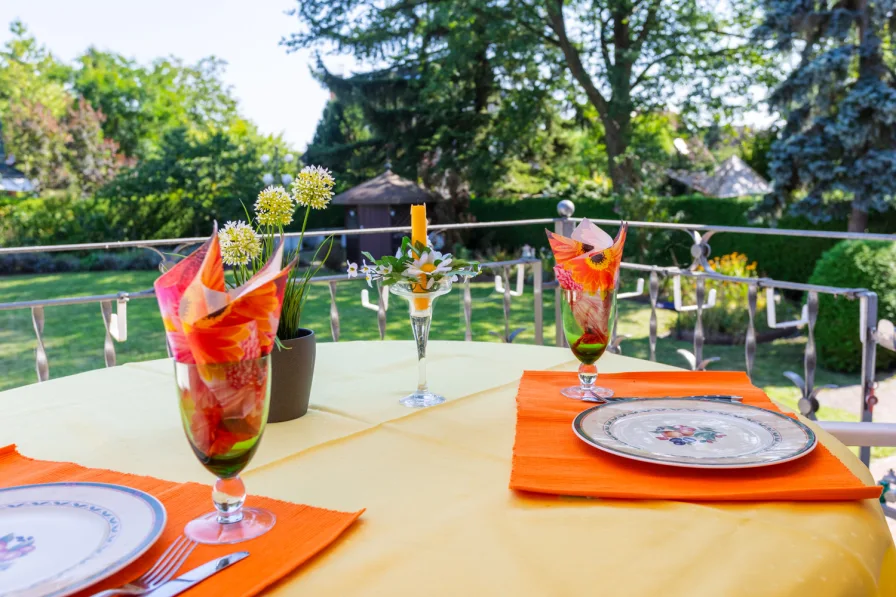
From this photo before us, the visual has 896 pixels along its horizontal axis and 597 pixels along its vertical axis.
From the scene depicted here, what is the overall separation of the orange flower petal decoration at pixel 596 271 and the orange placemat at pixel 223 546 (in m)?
0.55

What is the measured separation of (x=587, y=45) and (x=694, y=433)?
13269 mm

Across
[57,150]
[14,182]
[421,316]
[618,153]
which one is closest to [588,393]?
[421,316]

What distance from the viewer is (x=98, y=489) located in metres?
0.81

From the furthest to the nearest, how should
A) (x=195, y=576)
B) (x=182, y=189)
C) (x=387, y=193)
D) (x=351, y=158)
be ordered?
1. (x=182, y=189)
2. (x=351, y=158)
3. (x=387, y=193)
4. (x=195, y=576)

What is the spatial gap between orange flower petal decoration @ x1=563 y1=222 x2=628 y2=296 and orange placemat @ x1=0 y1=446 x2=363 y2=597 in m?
0.55

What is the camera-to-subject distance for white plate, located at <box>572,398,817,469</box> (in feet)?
2.83

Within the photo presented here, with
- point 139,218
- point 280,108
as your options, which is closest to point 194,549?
point 139,218

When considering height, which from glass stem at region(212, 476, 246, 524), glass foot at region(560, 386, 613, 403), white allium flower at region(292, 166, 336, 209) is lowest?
glass foot at region(560, 386, 613, 403)

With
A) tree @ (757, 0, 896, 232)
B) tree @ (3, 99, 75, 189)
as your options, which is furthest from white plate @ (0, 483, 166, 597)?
tree @ (3, 99, 75, 189)

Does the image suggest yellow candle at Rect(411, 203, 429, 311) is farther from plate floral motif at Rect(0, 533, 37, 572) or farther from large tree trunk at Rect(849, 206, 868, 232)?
large tree trunk at Rect(849, 206, 868, 232)

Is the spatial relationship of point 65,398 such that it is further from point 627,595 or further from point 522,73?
point 522,73

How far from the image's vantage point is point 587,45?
13.1m

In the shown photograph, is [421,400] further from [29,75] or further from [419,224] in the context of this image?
[29,75]

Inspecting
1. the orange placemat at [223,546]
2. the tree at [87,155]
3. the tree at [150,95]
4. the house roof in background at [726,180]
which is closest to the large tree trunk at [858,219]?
the house roof in background at [726,180]
